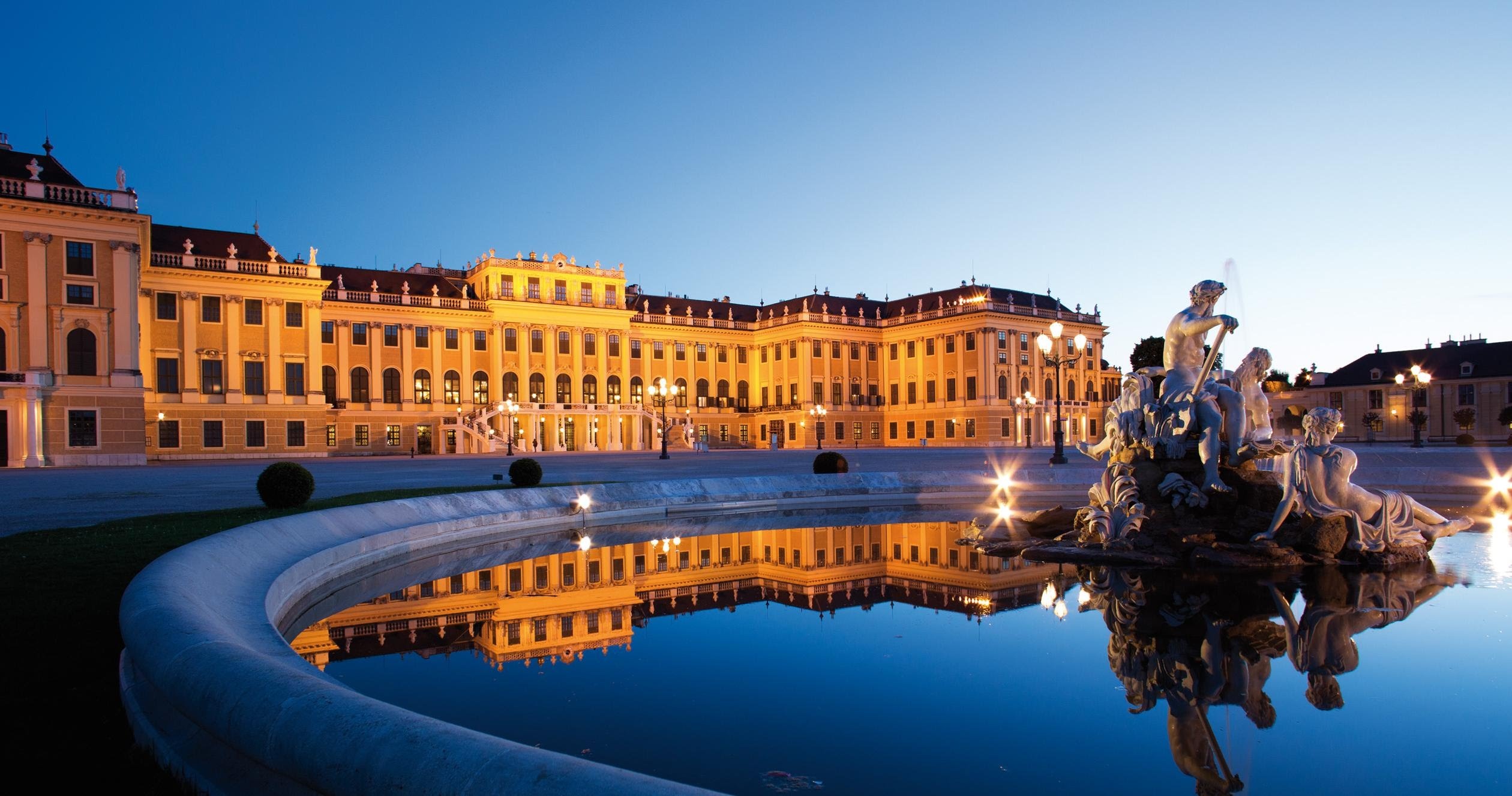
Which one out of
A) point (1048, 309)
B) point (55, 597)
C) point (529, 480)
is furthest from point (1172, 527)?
point (1048, 309)

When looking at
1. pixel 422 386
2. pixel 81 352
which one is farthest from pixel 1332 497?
pixel 422 386

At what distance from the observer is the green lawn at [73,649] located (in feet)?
11.5

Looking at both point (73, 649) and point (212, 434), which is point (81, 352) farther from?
point (73, 649)

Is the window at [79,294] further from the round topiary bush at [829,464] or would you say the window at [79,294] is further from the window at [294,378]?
the round topiary bush at [829,464]

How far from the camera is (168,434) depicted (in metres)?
46.4

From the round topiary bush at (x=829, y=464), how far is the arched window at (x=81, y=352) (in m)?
32.1

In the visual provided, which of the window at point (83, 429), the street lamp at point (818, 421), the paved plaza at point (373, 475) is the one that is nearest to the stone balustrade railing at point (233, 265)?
the window at point (83, 429)

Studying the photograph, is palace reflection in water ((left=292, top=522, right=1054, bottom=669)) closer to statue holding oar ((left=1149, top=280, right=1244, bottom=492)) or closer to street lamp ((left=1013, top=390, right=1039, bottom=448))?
statue holding oar ((left=1149, top=280, right=1244, bottom=492))

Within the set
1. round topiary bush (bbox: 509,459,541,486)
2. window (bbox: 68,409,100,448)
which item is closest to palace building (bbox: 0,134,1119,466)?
window (bbox: 68,409,100,448)

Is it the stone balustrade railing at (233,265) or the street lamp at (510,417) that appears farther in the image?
the street lamp at (510,417)

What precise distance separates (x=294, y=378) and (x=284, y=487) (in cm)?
4277

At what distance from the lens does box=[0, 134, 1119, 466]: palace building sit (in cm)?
3619

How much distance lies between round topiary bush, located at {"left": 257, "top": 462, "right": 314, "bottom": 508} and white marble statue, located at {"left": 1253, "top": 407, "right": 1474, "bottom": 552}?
11.3 meters

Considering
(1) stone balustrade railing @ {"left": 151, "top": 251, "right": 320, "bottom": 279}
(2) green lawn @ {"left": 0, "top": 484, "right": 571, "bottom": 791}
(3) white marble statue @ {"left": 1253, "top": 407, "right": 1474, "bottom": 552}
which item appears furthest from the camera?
(1) stone balustrade railing @ {"left": 151, "top": 251, "right": 320, "bottom": 279}
